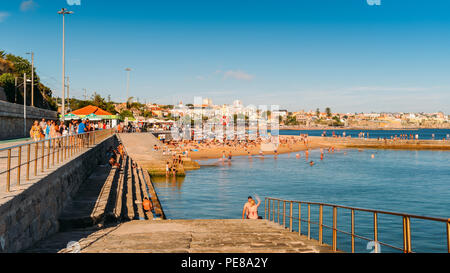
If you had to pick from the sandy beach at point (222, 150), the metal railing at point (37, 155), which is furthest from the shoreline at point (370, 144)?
the metal railing at point (37, 155)

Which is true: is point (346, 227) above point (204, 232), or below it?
below

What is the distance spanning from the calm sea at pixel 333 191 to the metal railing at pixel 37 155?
Answer: 7.91 m

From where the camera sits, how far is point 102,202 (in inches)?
495

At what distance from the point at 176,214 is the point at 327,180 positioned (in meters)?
22.3

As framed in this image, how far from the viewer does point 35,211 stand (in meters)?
7.71

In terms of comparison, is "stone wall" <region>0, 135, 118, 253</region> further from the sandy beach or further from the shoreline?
the shoreline

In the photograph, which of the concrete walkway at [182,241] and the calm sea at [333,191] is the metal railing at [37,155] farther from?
the calm sea at [333,191]

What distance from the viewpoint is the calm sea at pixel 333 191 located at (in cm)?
2078

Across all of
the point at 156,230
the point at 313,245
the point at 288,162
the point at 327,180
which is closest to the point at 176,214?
the point at 156,230

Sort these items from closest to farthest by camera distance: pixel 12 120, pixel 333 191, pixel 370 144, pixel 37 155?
pixel 37 155 < pixel 12 120 < pixel 333 191 < pixel 370 144

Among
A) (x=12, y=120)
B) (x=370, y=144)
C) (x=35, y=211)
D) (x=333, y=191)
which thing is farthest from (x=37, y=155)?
(x=370, y=144)

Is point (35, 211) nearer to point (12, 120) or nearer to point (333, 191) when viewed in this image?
point (12, 120)

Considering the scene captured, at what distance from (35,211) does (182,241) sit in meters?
3.21
